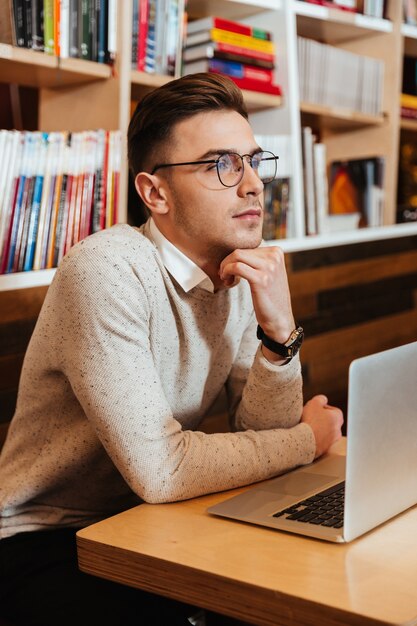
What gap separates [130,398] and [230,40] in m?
1.45

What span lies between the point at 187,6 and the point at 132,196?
2.01ft

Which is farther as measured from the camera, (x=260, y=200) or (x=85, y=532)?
(x=260, y=200)

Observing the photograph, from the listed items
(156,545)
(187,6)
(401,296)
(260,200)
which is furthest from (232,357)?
(401,296)

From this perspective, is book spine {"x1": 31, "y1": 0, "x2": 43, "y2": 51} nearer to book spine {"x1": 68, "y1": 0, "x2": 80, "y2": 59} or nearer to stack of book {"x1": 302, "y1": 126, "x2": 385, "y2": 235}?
book spine {"x1": 68, "y1": 0, "x2": 80, "y2": 59}

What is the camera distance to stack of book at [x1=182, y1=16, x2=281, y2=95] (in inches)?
91.3

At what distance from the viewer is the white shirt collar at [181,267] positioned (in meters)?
1.48

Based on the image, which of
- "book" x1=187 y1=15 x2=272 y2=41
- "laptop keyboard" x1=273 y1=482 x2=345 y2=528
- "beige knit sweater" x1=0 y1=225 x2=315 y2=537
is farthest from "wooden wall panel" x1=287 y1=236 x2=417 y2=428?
"laptop keyboard" x1=273 y1=482 x2=345 y2=528

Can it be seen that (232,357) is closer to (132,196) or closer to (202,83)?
(202,83)

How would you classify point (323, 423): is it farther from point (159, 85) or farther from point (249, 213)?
point (159, 85)

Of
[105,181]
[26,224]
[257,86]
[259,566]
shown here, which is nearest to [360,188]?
[257,86]

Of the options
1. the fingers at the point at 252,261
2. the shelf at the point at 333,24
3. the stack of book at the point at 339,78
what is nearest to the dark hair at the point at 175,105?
the fingers at the point at 252,261

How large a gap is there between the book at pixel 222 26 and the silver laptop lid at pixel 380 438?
1.49 m

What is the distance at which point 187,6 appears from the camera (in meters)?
2.41

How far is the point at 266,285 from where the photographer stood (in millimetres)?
1427
